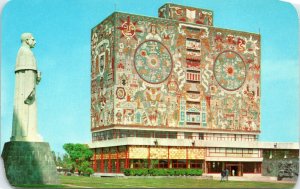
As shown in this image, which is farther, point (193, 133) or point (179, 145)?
point (193, 133)

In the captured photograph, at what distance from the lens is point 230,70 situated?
114 ft

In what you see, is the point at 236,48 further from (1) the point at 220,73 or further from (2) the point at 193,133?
(2) the point at 193,133

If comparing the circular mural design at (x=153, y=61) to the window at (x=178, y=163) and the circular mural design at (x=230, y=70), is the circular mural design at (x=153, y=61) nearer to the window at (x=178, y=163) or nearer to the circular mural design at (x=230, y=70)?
the circular mural design at (x=230, y=70)

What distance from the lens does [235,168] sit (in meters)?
34.2

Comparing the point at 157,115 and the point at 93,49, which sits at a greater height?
the point at 93,49

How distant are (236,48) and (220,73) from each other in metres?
2.02

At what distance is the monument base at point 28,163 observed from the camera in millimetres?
16734

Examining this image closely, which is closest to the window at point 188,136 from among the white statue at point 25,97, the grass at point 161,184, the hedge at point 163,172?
the hedge at point 163,172

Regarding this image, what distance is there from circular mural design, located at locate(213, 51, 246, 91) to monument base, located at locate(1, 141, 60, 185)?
19.3 metres

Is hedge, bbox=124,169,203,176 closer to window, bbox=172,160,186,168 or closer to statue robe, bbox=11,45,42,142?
window, bbox=172,160,186,168

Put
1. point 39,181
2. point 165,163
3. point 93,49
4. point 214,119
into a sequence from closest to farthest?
point 39,181 < point 165,163 < point 93,49 < point 214,119

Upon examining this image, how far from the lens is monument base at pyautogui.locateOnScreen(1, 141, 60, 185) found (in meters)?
16.7

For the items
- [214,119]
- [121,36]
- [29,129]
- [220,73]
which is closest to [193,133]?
[214,119]

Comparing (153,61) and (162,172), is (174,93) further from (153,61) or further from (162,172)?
(162,172)
